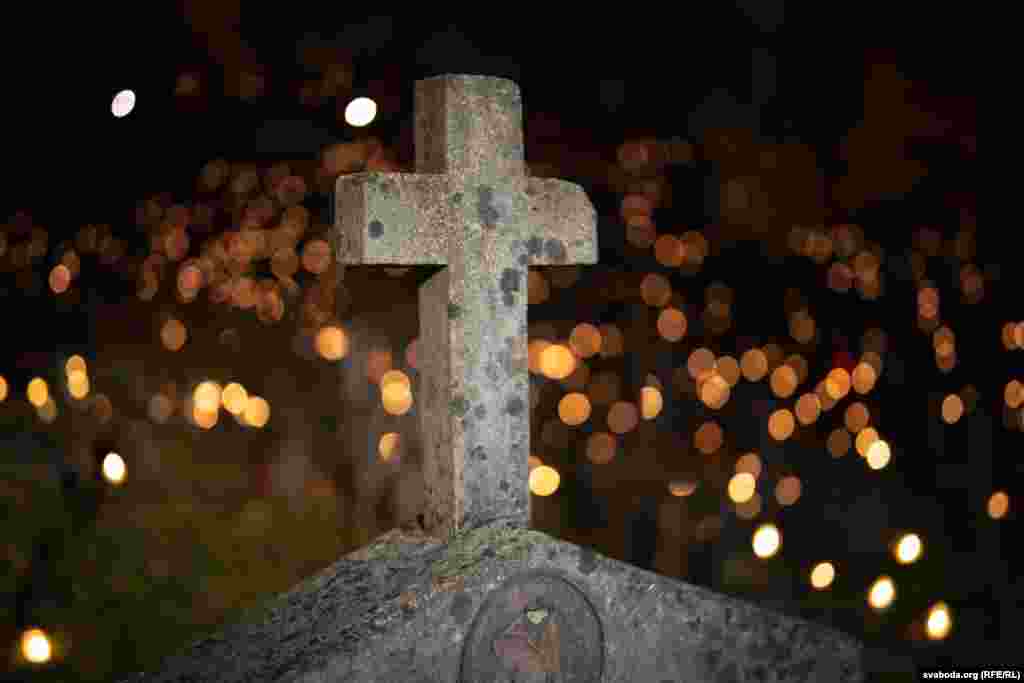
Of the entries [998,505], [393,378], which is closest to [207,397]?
[393,378]

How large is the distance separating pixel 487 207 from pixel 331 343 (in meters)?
1.94

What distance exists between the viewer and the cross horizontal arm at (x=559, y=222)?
114 inches

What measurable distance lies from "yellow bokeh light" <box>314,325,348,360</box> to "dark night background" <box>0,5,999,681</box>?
56mm

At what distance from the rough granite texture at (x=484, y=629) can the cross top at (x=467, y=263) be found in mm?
121

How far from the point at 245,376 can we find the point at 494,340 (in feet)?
6.86

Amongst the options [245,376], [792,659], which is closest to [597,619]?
[792,659]

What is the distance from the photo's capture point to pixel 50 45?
4871 mm

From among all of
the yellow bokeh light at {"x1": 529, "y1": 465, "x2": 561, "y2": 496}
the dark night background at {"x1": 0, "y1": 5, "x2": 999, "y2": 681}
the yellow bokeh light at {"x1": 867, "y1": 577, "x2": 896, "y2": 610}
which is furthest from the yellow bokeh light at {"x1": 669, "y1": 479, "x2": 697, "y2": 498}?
the yellow bokeh light at {"x1": 867, "y1": 577, "x2": 896, "y2": 610}

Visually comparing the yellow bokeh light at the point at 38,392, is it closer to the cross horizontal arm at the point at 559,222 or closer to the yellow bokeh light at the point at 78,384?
the yellow bokeh light at the point at 78,384

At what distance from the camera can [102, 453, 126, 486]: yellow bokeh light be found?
479 centimetres

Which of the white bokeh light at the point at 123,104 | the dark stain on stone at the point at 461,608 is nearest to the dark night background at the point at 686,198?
the white bokeh light at the point at 123,104

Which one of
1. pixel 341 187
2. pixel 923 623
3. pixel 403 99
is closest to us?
pixel 341 187

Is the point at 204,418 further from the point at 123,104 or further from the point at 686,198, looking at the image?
the point at 686,198

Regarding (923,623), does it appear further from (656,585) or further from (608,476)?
(656,585)
